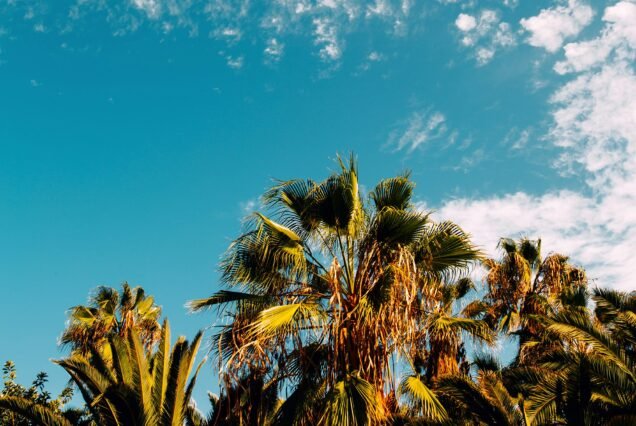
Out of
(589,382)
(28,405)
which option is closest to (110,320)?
(28,405)

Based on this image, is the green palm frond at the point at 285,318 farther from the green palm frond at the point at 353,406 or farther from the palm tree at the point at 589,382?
the palm tree at the point at 589,382

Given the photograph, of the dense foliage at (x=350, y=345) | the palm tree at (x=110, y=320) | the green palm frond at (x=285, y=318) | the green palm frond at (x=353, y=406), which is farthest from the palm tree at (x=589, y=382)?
the palm tree at (x=110, y=320)

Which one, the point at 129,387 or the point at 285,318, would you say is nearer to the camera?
the point at 285,318

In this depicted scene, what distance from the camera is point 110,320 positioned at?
16.8 meters

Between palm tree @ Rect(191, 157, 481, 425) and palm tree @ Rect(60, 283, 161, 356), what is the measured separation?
810 centimetres

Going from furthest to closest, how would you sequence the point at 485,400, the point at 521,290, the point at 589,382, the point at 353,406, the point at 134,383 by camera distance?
the point at 521,290 → the point at 134,383 → the point at 485,400 → the point at 589,382 → the point at 353,406

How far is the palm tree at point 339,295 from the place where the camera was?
7902mm

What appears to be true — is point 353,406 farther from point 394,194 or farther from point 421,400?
point 394,194

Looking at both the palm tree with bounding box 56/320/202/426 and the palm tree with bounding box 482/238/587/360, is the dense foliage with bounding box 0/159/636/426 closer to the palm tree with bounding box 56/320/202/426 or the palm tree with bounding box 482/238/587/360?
the palm tree with bounding box 56/320/202/426

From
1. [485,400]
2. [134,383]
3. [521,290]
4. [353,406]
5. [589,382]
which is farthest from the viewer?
[521,290]

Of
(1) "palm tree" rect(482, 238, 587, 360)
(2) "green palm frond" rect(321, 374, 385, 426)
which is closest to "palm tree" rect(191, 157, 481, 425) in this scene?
(2) "green palm frond" rect(321, 374, 385, 426)

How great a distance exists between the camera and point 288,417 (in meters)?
8.34

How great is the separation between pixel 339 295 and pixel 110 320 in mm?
11050

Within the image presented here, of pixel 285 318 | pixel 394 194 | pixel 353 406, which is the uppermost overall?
pixel 394 194
